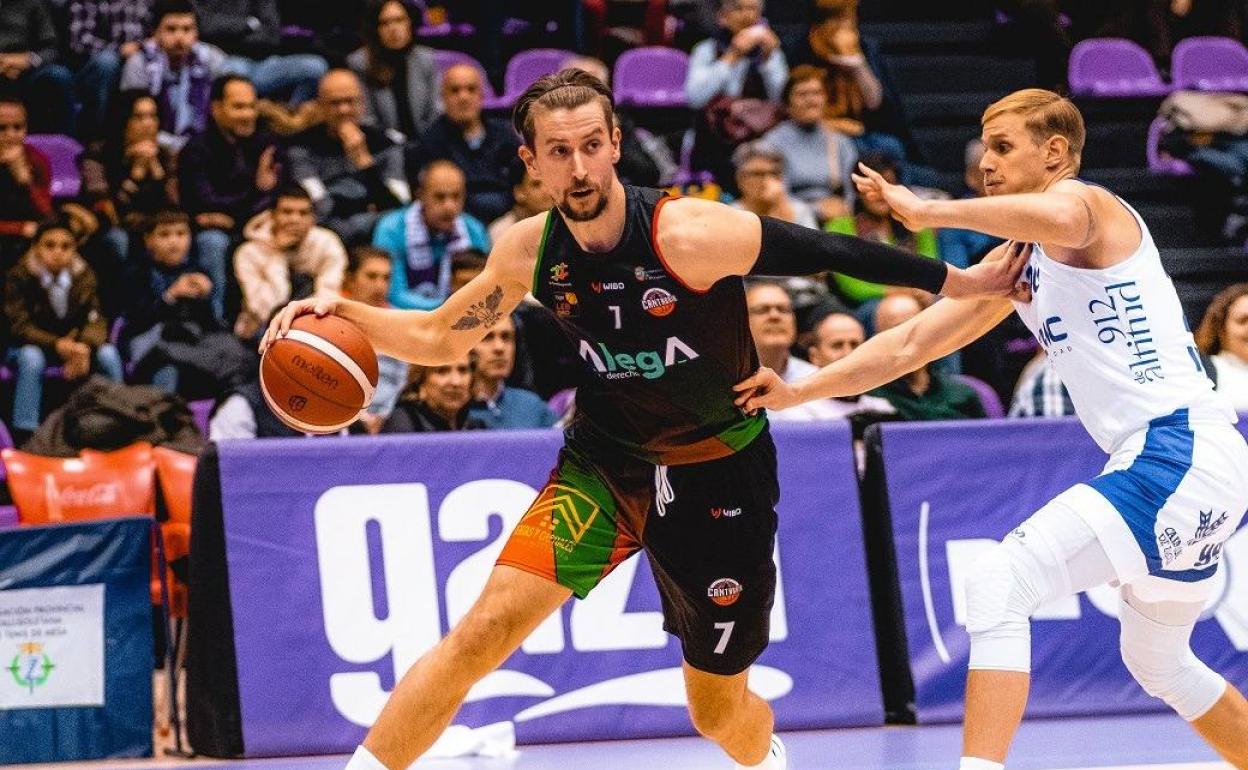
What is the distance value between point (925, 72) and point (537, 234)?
9636mm

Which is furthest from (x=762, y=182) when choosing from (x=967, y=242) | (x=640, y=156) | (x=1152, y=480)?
(x=1152, y=480)

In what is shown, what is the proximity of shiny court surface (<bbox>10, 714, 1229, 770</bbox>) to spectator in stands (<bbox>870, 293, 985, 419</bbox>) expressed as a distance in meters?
1.90

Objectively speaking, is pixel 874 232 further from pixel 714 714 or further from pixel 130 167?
pixel 714 714

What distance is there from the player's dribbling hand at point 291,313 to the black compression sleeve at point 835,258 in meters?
1.34

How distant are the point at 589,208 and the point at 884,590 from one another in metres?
3.71

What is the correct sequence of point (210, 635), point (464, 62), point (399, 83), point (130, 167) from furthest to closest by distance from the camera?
point (464, 62) < point (399, 83) < point (130, 167) < point (210, 635)

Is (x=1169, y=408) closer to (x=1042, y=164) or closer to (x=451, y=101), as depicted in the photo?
(x=1042, y=164)

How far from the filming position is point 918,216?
4.84 meters

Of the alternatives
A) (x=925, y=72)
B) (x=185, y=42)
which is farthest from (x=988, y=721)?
(x=925, y=72)

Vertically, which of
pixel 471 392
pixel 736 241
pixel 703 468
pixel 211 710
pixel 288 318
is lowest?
pixel 211 710

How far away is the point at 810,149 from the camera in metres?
11.8

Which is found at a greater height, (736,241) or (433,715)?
(736,241)

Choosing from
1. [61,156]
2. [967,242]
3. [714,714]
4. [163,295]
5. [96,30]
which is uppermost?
[96,30]

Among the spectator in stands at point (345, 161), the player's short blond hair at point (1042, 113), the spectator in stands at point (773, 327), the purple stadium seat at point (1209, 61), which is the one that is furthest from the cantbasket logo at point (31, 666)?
the purple stadium seat at point (1209, 61)
